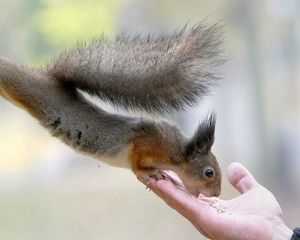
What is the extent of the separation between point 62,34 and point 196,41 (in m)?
1.13

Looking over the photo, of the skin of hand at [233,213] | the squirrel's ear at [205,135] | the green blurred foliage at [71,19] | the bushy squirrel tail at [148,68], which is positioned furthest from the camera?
the green blurred foliage at [71,19]

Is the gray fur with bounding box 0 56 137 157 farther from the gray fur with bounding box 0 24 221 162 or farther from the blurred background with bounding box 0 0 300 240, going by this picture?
the blurred background with bounding box 0 0 300 240

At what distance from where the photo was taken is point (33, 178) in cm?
257

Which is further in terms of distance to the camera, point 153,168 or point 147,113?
point 153,168

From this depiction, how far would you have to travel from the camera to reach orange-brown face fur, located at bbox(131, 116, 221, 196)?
163 centimetres

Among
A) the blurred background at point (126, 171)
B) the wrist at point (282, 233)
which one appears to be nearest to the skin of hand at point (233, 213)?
the wrist at point (282, 233)

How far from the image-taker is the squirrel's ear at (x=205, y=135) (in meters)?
1.61

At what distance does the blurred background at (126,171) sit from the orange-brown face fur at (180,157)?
0.53 meters

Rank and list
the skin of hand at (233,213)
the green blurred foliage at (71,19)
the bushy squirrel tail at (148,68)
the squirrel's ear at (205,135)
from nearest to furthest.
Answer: the bushy squirrel tail at (148,68), the skin of hand at (233,213), the squirrel's ear at (205,135), the green blurred foliage at (71,19)

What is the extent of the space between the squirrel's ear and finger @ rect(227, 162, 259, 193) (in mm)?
90

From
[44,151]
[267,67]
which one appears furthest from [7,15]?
[267,67]

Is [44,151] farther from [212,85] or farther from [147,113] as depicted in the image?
[212,85]

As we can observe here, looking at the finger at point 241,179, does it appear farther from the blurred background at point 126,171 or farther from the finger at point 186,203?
the blurred background at point 126,171

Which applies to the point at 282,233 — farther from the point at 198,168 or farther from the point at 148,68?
the point at 148,68
